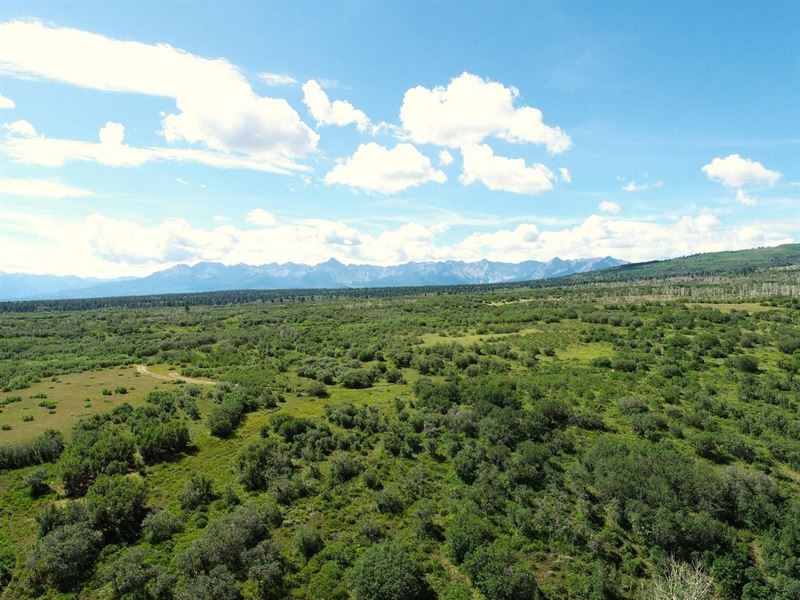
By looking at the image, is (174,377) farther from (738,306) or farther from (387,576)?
(738,306)

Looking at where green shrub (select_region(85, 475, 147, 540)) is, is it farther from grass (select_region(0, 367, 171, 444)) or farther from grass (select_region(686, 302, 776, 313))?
grass (select_region(686, 302, 776, 313))

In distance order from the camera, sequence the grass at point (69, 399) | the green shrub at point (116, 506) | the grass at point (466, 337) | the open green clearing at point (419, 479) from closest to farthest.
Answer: the open green clearing at point (419, 479)
the green shrub at point (116, 506)
the grass at point (69, 399)
the grass at point (466, 337)

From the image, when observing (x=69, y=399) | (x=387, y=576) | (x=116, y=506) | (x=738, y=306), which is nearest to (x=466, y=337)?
(x=387, y=576)

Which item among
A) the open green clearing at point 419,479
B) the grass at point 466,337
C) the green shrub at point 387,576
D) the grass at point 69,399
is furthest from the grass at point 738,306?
the grass at point 69,399

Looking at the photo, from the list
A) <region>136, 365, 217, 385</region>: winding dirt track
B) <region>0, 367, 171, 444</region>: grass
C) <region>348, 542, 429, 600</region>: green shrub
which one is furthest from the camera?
<region>136, 365, 217, 385</region>: winding dirt track

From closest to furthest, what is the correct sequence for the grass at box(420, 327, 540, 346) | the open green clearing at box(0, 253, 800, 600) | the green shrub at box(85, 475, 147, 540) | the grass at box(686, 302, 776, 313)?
the open green clearing at box(0, 253, 800, 600), the green shrub at box(85, 475, 147, 540), the grass at box(420, 327, 540, 346), the grass at box(686, 302, 776, 313)

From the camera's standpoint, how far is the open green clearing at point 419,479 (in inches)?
1125

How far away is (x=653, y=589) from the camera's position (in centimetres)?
2783

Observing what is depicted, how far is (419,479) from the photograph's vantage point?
39.1m

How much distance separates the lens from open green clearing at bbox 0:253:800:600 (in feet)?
93.8

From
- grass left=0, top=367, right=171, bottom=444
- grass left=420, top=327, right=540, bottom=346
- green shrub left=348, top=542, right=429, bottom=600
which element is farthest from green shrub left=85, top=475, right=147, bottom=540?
grass left=420, top=327, right=540, bottom=346

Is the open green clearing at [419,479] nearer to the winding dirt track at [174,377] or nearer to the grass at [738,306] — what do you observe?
the winding dirt track at [174,377]

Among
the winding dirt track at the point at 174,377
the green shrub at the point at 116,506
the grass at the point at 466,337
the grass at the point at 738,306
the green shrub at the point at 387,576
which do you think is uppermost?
the grass at the point at 738,306

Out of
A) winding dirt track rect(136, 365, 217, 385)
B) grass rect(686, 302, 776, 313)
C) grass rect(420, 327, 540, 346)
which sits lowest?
winding dirt track rect(136, 365, 217, 385)
